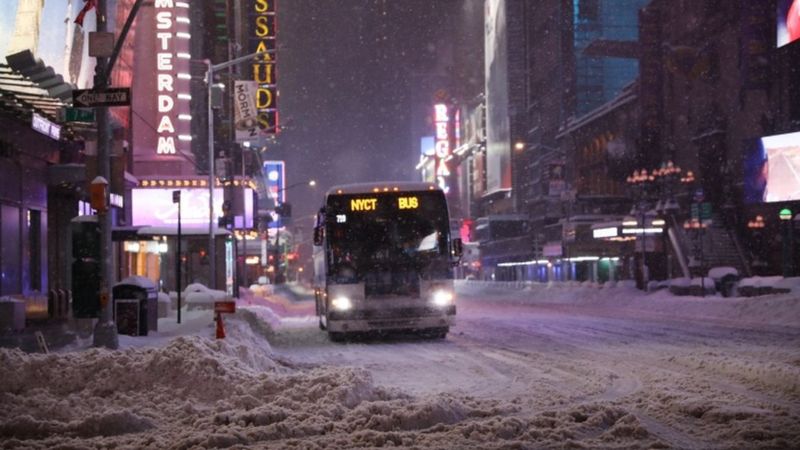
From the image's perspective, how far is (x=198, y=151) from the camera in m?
60.8

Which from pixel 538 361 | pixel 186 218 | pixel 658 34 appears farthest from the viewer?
pixel 658 34

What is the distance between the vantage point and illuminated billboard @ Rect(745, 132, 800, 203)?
45375 millimetres

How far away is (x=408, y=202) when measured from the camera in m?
21.2

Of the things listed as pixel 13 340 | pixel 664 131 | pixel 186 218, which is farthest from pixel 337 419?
pixel 664 131

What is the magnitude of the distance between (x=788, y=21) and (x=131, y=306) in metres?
39.7

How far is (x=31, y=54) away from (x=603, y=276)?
56.0 meters

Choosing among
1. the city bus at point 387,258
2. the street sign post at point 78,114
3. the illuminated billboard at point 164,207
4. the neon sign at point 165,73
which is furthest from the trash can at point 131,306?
the illuminated billboard at point 164,207

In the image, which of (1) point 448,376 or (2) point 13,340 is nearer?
(1) point 448,376

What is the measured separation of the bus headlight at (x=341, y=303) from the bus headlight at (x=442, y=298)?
190 cm

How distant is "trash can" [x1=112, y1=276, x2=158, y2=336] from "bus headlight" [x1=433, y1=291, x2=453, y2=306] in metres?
6.23

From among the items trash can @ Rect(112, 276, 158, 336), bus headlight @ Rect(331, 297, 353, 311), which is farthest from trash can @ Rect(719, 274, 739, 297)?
trash can @ Rect(112, 276, 158, 336)

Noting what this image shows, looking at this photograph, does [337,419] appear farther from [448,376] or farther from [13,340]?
[13,340]

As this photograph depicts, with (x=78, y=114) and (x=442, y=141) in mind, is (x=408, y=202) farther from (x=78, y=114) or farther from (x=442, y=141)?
A: (x=442, y=141)

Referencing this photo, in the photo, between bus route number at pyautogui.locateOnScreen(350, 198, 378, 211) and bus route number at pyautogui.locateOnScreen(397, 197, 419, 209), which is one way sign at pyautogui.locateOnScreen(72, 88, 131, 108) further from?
bus route number at pyautogui.locateOnScreen(397, 197, 419, 209)
